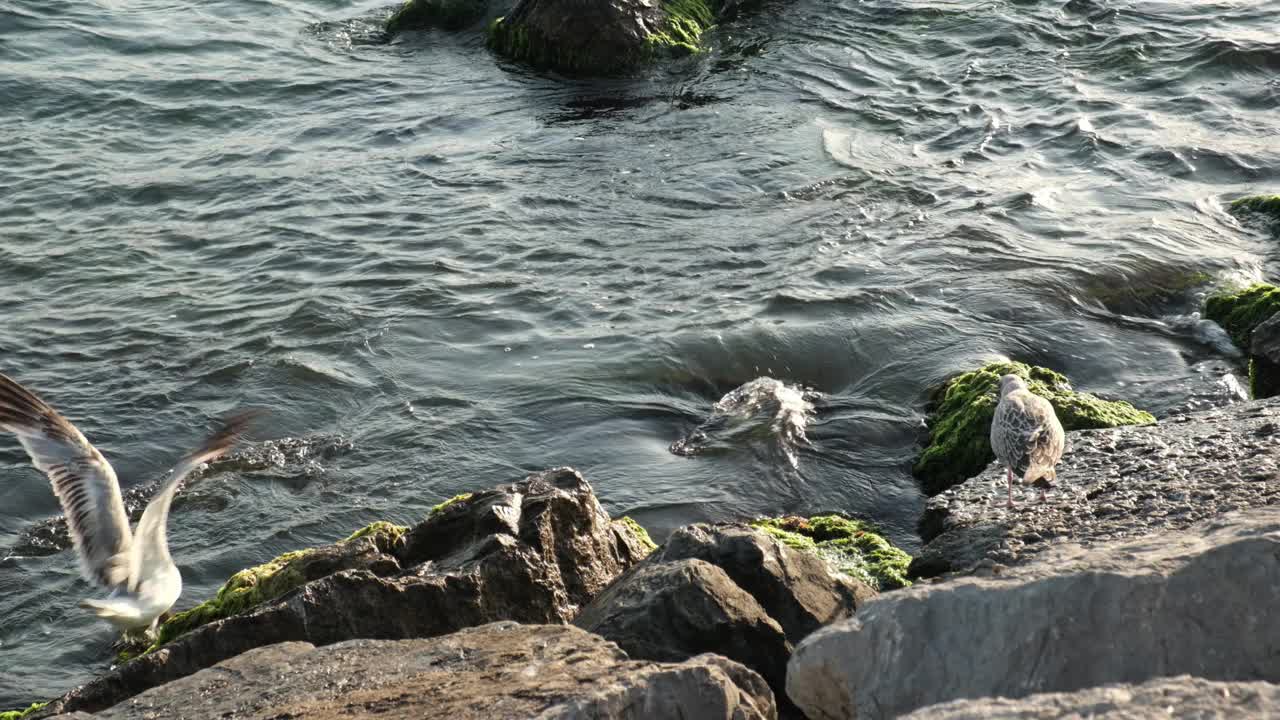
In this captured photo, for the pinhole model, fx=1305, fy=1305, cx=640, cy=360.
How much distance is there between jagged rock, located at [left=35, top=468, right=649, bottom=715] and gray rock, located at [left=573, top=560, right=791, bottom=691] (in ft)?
1.88

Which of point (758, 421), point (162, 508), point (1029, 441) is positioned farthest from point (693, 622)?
point (758, 421)

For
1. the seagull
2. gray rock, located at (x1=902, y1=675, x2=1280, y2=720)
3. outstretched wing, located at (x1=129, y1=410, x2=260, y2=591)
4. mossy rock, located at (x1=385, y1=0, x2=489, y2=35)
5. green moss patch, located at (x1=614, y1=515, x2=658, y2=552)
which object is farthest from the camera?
mossy rock, located at (x1=385, y1=0, x2=489, y2=35)

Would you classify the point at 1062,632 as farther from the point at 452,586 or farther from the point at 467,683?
the point at 452,586

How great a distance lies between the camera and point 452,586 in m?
5.62

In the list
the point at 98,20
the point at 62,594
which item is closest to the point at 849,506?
the point at 62,594

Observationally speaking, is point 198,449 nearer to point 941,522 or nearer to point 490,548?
point 490,548

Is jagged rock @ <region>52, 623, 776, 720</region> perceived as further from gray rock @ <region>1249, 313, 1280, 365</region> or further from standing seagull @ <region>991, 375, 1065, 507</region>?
gray rock @ <region>1249, 313, 1280, 365</region>

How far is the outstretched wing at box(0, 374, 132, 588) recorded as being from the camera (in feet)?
21.1

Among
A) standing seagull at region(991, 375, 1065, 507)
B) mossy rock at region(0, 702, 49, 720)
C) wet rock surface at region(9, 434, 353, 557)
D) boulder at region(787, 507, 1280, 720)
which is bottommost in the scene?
wet rock surface at region(9, 434, 353, 557)

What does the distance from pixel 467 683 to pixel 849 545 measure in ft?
9.91

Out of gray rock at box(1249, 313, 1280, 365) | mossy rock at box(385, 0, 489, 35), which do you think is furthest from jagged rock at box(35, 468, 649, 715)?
mossy rock at box(385, 0, 489, 35)

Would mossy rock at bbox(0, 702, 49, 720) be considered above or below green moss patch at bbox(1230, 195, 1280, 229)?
below

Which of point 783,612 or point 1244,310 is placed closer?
point 783,612

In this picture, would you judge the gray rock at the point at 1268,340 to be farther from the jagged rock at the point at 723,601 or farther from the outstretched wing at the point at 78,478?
the outstretched wing at the point at 78,478
